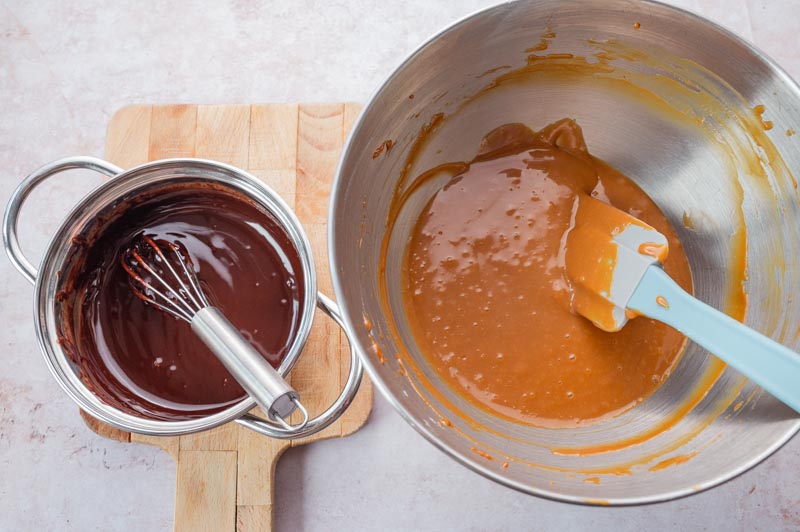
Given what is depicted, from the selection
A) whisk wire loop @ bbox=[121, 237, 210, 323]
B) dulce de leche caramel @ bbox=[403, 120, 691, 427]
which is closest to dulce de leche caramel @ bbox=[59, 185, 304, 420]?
whisk wire loop @ bbox=[121, 237, 210, 323]

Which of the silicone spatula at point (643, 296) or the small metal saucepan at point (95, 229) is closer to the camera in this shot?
the silicone spatula at point (643, 296)

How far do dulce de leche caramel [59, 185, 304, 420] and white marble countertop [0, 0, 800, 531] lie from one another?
31 cm

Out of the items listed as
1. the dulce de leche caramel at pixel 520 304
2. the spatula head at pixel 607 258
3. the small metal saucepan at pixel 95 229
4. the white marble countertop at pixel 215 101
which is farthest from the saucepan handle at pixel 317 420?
the spatula head at pixel 607 258

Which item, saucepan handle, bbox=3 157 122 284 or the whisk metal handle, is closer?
the whisk metal handle

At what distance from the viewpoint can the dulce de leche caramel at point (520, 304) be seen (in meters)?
1.07

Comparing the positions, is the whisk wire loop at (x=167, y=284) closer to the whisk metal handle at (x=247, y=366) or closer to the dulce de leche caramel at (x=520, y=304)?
the whisk metal handle at (x=247, y=366)

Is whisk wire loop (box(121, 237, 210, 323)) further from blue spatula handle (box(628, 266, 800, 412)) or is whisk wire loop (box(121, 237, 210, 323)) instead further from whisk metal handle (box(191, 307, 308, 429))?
blue spatula handle (box(628, 266, 800, 412))

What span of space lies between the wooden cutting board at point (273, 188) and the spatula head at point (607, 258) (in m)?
0.47

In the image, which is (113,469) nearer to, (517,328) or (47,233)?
(47,233)

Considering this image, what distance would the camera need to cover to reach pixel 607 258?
1.03 meters

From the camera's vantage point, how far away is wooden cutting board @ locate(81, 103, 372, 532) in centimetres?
120

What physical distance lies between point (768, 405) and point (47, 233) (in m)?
1.55

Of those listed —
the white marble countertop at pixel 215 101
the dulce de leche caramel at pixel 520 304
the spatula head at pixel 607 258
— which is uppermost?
the spatula head at pixel 607 258

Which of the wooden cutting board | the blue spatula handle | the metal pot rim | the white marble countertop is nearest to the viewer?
the blue spatula handle
